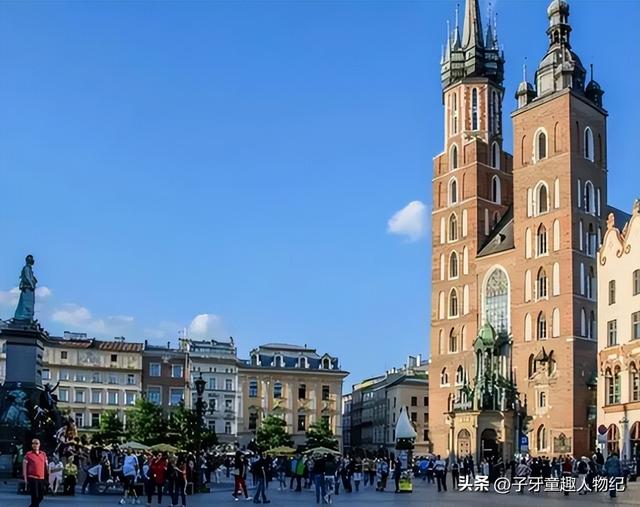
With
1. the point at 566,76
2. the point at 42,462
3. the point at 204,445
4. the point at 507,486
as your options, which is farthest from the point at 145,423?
the point at 42,462

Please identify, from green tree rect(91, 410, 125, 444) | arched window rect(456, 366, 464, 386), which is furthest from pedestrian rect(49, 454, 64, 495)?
green tree rect(91, 410, 125, 444)

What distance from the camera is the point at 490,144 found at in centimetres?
8862

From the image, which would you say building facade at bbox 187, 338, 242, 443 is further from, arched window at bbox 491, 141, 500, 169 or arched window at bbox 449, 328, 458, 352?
arched window at bbox 491, 141, 500, 169

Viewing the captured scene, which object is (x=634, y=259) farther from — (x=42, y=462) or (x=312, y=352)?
(x=312, y=352)

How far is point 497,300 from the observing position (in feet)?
266

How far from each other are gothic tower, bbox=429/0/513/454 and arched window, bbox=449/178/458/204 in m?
0.09

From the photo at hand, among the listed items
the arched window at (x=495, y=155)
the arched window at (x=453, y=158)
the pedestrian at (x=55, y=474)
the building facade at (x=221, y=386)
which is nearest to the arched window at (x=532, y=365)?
the arched window at (x=495, y=155)

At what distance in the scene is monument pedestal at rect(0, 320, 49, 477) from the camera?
3541 centimetres

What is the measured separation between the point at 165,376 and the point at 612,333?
63.2 m

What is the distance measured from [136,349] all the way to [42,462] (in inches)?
3616

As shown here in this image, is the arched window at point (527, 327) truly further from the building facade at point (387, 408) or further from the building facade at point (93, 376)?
the building facade at point (93, 376)

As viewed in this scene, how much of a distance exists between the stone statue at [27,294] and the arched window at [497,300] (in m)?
49.4

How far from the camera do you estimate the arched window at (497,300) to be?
263ft

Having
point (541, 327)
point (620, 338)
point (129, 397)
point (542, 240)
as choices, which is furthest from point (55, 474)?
point (129, 397)
